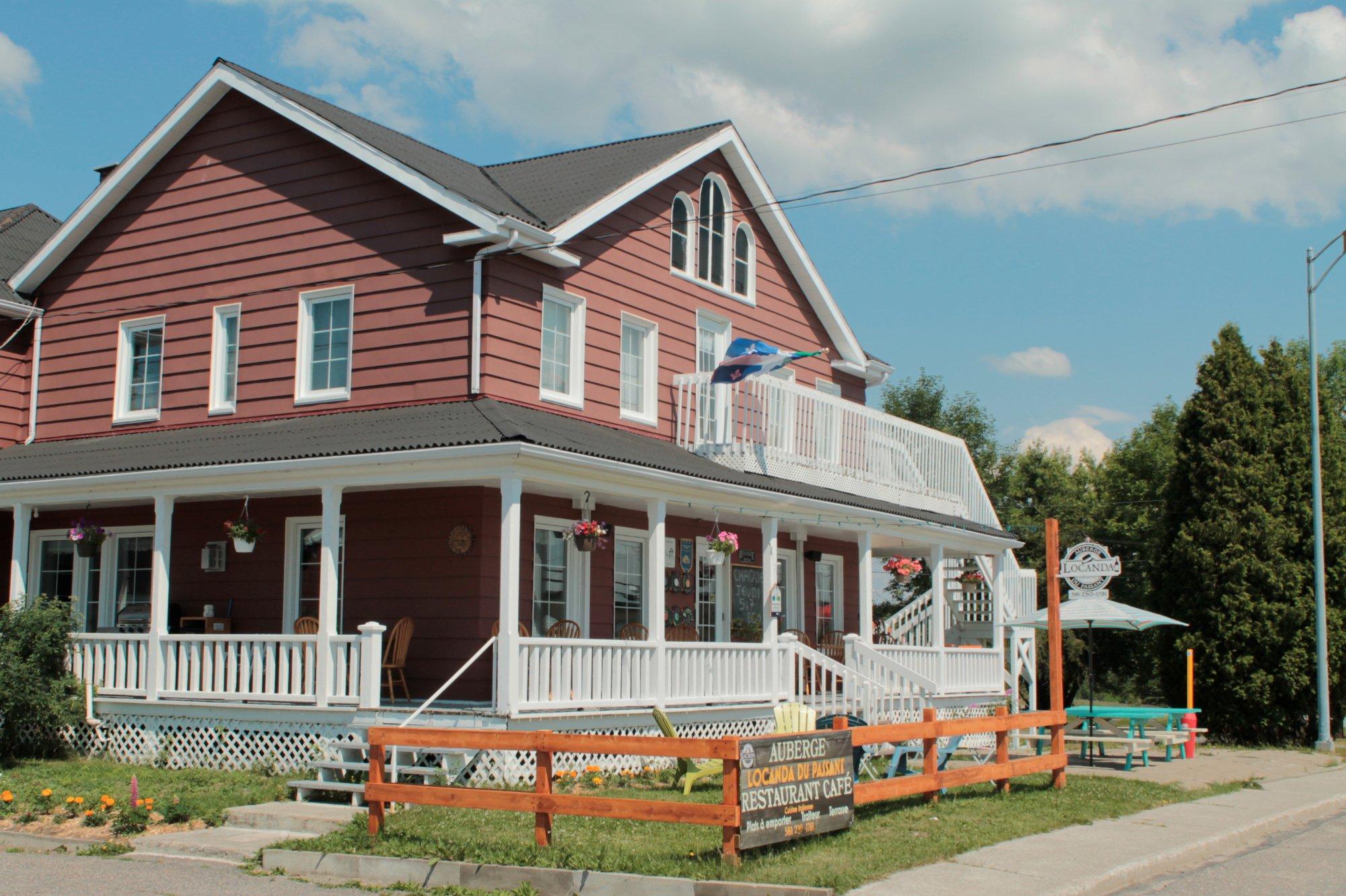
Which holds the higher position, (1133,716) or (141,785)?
(1133,716)

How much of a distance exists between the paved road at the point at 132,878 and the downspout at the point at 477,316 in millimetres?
7094

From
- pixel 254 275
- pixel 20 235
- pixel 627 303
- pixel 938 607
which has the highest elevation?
pixel 20 235

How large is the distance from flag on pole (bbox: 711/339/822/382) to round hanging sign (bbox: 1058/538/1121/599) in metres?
4.54

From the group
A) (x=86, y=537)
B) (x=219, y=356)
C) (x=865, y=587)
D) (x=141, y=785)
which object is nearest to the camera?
(x=141, y=785)

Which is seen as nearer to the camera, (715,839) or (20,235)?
(715,839)

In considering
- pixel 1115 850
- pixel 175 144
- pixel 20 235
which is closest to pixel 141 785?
pixel 1115 850

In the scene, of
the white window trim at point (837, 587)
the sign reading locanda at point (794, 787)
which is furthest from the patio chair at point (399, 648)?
the white window trim at point (837, 587)

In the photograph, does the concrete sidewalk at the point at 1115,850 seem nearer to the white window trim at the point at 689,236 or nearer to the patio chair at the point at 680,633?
the patio chair at the point at 680,633

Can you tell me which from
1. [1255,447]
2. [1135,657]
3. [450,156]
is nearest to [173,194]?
[450,156]

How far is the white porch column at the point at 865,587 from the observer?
19.0 meters

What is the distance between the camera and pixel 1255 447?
24969mm

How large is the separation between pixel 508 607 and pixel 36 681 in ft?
20.4

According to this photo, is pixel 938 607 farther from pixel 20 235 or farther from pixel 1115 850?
pixel 20 235

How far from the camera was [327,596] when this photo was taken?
14.2 m
